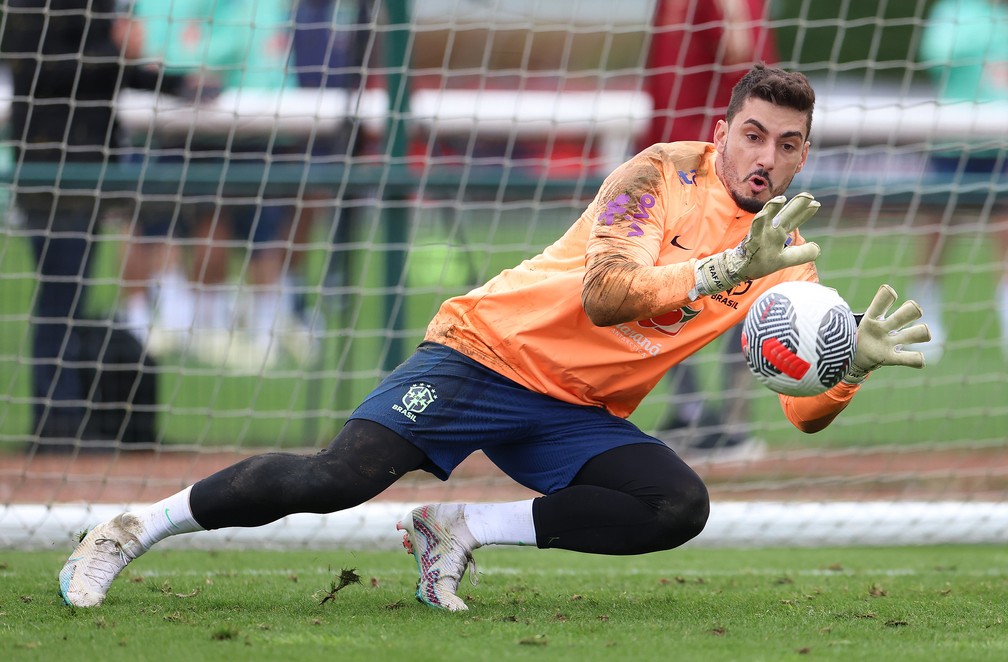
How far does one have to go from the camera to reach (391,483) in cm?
364

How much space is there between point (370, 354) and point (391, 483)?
3.63 metres

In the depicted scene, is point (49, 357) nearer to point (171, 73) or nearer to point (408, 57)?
point (171, 73)

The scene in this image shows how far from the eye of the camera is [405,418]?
367 cm

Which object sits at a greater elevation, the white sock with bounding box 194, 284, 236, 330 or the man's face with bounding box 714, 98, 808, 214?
the man's face with bounding box 714, 98, 808, 214

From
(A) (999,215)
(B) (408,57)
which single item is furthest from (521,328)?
(A) (999,215)

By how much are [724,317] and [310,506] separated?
1372mm

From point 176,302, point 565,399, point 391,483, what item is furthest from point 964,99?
point 176,302

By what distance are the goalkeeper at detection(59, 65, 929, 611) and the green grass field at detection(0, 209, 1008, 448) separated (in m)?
2.19

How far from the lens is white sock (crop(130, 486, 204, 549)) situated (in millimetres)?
3678

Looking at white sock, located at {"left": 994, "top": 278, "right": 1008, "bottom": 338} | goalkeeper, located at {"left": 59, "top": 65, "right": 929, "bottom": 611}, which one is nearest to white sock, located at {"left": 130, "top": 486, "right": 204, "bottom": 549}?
goalkeeper, located at {"left": 59, "top": 65, "right": 929, "bottom": 611}

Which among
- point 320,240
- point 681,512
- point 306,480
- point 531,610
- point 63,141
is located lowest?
point 320,240

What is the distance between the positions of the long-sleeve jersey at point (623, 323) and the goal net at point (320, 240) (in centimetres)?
173

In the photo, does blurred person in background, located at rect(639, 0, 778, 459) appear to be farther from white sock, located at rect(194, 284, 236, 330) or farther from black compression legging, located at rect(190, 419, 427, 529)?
black compression legging, located at rect(190, 419, 427, 529)

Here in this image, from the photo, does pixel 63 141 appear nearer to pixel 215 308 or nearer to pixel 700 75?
pixel 215 308
